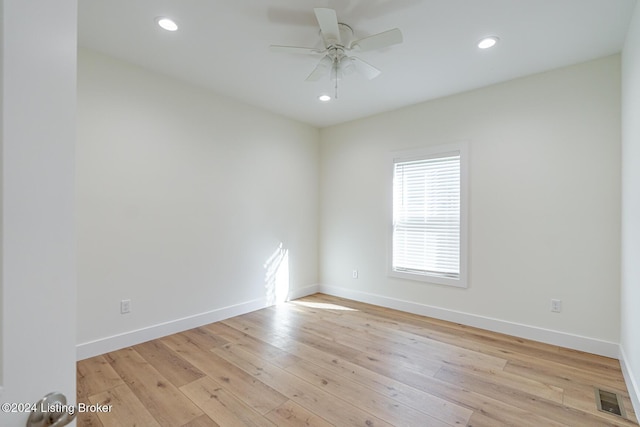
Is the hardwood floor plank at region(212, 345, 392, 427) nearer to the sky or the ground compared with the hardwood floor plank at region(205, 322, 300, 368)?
nearer to the sky

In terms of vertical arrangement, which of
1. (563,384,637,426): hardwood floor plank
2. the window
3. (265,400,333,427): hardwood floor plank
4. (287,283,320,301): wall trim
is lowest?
(265,400,333,427): hardwood floor plank

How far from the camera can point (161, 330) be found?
3.10 m

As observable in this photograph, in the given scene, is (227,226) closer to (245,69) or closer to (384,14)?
(245,69)

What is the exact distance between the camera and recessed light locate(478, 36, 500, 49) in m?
2.44

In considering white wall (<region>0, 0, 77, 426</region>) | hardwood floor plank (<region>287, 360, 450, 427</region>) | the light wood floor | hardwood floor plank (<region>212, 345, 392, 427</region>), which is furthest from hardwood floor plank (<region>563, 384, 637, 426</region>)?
white wall (<region>0, 0, 77, 426</region>)

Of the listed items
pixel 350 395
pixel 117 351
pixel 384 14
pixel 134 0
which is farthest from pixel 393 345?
pixel 134 0

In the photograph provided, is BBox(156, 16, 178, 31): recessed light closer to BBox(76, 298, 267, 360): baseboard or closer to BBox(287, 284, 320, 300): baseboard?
BBox(76, 298, 267, 360): baseboard

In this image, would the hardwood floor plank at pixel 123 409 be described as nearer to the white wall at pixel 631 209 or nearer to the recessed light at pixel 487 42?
the white wall at pixel 631 209

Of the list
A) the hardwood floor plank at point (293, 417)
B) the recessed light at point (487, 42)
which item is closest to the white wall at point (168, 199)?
the hardwood floor plank at point (293, 417)

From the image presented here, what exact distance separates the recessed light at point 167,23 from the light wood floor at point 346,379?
8.92 ft

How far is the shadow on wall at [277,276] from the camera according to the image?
4168mm

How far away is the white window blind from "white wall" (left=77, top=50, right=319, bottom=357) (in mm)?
1594

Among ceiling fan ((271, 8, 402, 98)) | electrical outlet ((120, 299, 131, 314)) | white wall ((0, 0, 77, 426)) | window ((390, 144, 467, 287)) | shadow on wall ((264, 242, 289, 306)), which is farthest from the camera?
shadow on wall ((264, 242, 289, 306))

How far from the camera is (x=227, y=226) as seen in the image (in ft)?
12.1
